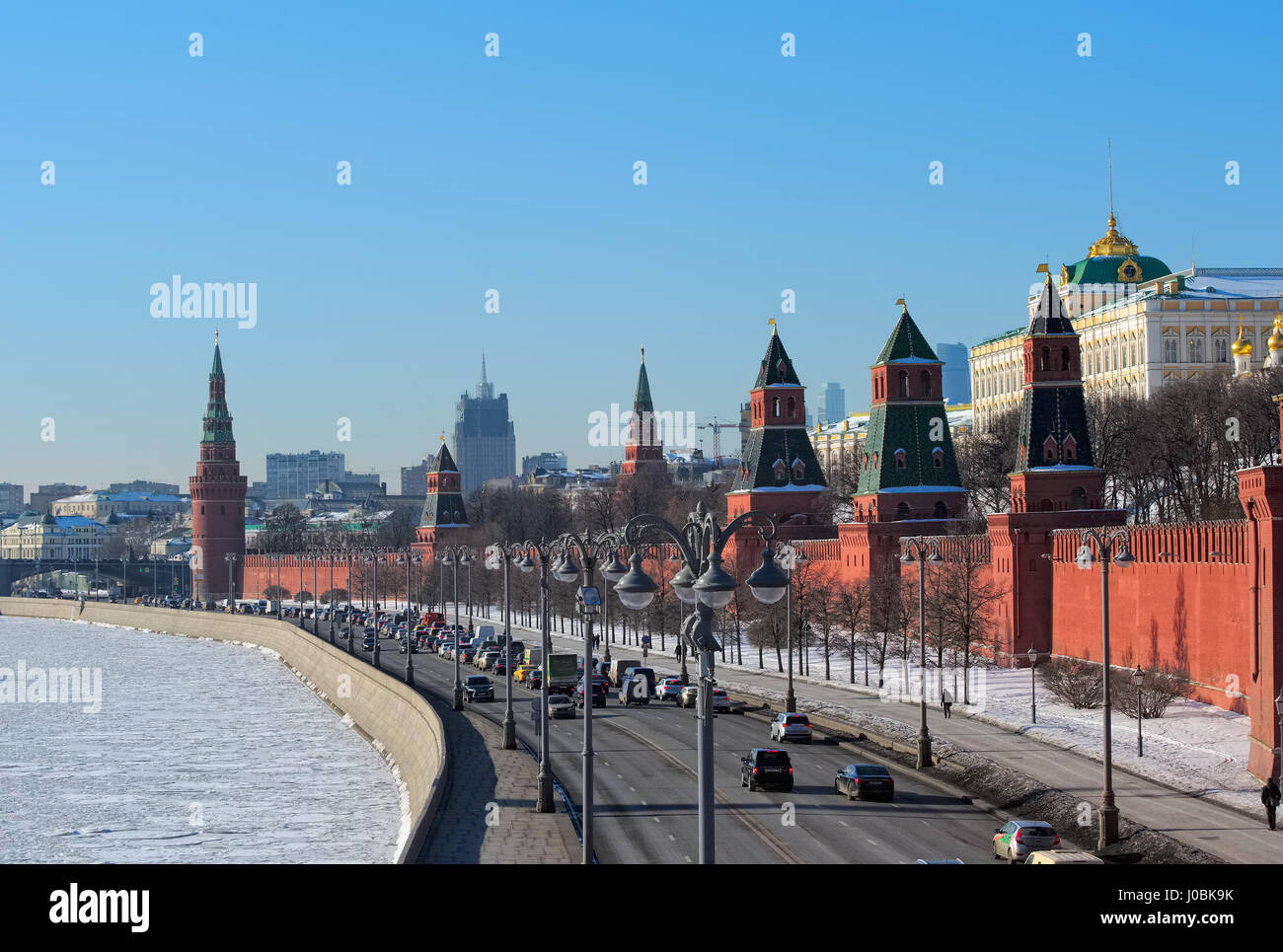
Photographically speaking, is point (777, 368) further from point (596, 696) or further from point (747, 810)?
point (747, 810)

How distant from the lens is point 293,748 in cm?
5097

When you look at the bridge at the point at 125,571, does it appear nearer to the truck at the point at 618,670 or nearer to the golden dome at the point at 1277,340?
the golden dome at the point at 1277,340

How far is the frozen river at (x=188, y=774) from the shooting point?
33875mm

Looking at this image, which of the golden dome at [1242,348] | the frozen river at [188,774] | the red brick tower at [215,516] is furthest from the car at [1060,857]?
the red brick tower at [215,516]

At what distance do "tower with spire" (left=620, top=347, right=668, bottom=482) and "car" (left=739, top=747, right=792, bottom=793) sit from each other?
106m

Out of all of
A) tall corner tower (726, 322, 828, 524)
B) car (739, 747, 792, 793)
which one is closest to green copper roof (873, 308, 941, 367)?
tall corner tower (726, 322, 828, 524)

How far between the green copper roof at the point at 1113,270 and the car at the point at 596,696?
71033 millimetres

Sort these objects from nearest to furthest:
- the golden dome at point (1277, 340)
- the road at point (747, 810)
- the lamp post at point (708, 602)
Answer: the lamp post at point (708, 602) < the road at point (747, 810) < the golden dome at point (1277, 340)

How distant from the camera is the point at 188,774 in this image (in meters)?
45.7

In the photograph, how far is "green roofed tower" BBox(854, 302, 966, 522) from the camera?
228 feet

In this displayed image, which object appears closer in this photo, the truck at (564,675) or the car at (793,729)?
the car at (793,729)

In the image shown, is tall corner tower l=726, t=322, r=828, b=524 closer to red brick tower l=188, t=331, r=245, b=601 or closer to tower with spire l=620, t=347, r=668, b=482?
tower with spire l=620, t=347, r=668, b=482

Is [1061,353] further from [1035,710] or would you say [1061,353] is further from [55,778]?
[55,778]
